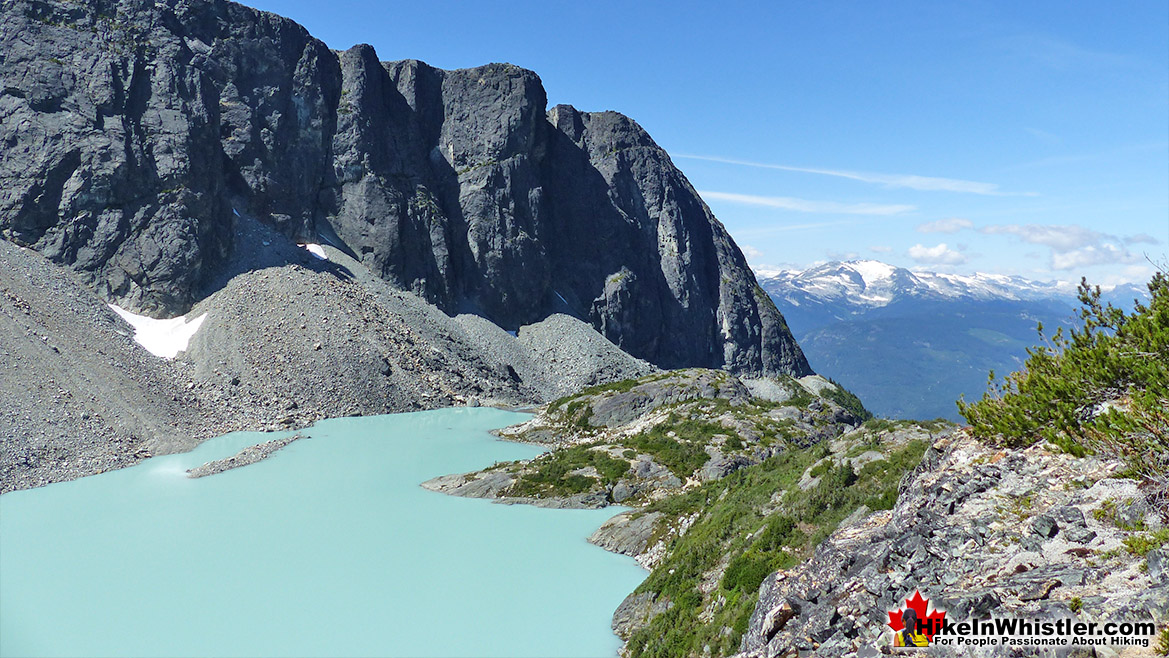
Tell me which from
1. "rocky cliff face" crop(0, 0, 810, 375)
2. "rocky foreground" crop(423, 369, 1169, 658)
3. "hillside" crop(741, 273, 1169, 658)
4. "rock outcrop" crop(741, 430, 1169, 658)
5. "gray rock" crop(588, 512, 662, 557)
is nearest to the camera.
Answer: "rock outcrop" crop(741, 430, 1169, 658)

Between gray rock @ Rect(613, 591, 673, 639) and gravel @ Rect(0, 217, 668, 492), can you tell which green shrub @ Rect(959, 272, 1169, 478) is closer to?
gray rock @ Rect(613, 591, 673, 639)

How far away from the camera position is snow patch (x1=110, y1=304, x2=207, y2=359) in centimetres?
8212

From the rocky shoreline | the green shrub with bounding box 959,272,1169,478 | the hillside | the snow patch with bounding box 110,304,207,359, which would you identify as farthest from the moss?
the snow patch with bounding box 110,304,207,359

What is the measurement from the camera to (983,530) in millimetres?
15031

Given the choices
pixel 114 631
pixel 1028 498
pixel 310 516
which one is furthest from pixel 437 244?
pixel 1028 498

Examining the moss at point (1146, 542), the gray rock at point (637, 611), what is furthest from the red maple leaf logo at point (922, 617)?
the gray rock at point (637, 611)

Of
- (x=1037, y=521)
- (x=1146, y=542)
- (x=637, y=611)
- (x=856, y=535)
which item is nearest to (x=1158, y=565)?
(x=1146, y=542)

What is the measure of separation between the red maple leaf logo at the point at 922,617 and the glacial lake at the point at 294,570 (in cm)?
1652

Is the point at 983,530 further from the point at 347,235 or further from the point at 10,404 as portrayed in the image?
the point at 347,235

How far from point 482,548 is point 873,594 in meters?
28.3

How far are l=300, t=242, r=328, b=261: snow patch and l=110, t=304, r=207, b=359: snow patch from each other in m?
25.2

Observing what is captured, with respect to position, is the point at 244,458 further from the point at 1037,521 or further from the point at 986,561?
the point at 1037,521

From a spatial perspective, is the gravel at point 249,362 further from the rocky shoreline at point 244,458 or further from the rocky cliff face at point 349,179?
the rocky shoreline at point 244,458

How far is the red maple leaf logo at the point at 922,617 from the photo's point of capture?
1207cm
